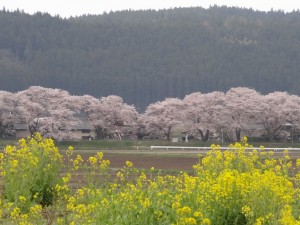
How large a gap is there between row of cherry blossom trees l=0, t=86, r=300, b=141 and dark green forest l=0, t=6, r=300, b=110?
74.2 meters

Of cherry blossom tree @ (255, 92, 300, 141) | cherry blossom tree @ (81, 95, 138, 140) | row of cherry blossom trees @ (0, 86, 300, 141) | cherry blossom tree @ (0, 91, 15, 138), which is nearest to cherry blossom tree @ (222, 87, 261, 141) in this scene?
row of cherry blossom trees @ (0, 86, 300, 141)

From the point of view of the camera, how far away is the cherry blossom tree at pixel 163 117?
76562 millimetres

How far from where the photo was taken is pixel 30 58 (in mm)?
173875

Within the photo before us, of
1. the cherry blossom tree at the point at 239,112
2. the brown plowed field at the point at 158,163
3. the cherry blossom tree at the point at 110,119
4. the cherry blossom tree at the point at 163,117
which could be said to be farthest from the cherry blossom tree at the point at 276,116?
the brown plowed field at the point at 158,163

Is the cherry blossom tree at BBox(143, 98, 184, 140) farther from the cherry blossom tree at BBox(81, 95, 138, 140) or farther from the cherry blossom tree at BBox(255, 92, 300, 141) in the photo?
the cherry blossom tree at BBox(255, 92, 300, 141)

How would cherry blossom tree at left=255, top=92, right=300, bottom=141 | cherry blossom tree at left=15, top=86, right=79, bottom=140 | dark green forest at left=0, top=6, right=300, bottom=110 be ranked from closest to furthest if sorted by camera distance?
1. cherry blossom tree at left=15, top=86, right=79, bottom=140
2. cherry blossom tree at left=255, top=92, right=300, bottom=141
3. dark green forest at left=0, top=6, right=300, bottom=110

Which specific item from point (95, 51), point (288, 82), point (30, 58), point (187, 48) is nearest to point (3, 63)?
point (30, 58)

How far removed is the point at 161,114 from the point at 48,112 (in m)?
14.9

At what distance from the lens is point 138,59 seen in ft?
570

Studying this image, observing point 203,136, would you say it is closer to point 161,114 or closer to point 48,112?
point 161,114

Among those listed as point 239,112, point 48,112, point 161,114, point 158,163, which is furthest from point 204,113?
point 158,163

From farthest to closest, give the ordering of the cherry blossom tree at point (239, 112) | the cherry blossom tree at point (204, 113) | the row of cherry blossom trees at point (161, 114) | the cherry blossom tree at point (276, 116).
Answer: the cherry blossom tree at point (204, 113) → the cherry blossom tree at point (239, 112) → the cherry blossom tree at point (276, 116) → the row of cherry blossom trees at point (161, 114)

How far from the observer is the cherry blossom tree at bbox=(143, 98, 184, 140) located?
76562 mm

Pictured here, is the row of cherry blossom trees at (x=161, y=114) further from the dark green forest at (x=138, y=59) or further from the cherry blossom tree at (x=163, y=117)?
the dark green forest at (x=138, y=59)
